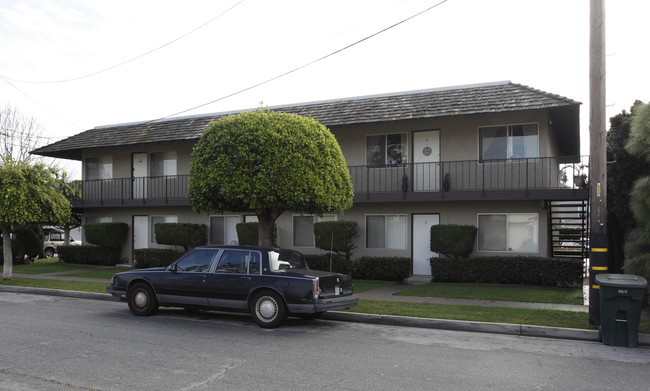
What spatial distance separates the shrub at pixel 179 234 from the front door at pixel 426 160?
9.04 metres

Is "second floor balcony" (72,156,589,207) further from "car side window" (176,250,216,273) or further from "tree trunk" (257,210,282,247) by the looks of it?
"car side window" (176,250,216,273)

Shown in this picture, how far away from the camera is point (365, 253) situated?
1883 cm

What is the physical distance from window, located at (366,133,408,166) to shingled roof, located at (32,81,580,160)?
1.09 meters

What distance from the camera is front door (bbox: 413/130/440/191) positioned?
17734 millimetres

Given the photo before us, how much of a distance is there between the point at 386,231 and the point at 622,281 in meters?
10.6

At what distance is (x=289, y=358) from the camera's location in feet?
23.6

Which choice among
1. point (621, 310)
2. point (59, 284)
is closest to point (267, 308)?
point (621, 310)

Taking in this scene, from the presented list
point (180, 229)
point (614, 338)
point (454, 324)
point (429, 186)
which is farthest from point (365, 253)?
point (614, 338)

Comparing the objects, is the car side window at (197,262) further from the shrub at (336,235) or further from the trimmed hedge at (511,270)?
the trimmed hedge at (511,270)

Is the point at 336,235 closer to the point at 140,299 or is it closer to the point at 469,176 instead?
the point at 469,176

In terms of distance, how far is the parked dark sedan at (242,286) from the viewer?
933 centimetres

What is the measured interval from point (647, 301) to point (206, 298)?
9143mm

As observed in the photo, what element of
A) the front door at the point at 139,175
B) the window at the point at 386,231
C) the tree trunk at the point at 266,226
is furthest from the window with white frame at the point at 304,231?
the front door at the point at 139,175

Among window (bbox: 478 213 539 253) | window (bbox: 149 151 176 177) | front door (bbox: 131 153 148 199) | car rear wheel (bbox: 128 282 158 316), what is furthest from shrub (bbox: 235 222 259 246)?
car rear wheel (bbox: 128 282 158 316)
